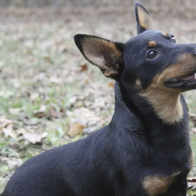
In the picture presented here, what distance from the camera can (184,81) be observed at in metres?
3.04

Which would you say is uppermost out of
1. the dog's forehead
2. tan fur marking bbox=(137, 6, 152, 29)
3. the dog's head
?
tan fur marking bbox=(137, 6, 152, 29)

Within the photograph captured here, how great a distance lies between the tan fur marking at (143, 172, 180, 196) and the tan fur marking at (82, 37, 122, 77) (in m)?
0.97

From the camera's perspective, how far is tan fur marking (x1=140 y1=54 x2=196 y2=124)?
3045 millimetres

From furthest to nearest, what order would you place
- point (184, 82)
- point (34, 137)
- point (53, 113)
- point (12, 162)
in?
point (53, 113), point (34, 137), point (12, 162), point (184, 82)

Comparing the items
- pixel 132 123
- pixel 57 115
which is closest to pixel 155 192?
pixel 132 123

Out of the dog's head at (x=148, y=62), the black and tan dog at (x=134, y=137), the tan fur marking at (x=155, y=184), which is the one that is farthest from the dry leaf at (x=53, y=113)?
the tan fur marking at (x=155, y=184)

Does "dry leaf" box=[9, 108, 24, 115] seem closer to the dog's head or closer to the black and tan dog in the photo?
the black and tan dog

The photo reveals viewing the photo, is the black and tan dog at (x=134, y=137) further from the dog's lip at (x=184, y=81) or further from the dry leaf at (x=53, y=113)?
the dry leaf at (x=53, y=113)

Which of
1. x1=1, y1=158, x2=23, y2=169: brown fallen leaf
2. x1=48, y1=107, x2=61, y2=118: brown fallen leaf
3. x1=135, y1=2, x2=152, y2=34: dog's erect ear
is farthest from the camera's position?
x1=48, y1=107, x2=61, y2=118: brown fallen leaf

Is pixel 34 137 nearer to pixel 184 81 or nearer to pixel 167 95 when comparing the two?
pixel 167 95

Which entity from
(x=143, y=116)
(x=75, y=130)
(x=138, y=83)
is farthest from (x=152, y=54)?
(x=75, y=130)

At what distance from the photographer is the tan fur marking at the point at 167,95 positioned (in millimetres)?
3045

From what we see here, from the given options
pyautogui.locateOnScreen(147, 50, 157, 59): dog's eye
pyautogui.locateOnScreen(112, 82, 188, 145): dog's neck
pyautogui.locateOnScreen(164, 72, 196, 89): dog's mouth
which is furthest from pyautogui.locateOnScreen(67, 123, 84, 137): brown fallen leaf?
pyautogui.locateOnScreen(164, 72, 196, 89): dog's mouth

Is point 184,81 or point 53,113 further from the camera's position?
point 53,113
